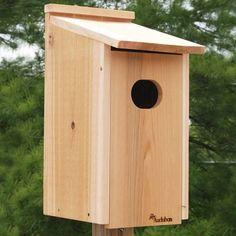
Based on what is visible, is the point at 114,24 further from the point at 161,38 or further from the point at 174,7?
the point at 174,7

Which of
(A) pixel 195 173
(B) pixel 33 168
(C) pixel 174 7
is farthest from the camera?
(C) pixel 174 7

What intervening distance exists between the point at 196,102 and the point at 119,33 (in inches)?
92.3

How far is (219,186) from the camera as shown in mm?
5469

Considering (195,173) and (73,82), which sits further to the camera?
(195,173)

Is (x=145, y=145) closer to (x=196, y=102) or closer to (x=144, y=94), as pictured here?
(x=144, y=94)

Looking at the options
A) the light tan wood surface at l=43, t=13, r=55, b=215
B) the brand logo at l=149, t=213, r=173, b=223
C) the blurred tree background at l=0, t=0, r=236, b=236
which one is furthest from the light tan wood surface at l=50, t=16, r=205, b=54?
the blurred tree background at l=0, t=0, r=236, b=236

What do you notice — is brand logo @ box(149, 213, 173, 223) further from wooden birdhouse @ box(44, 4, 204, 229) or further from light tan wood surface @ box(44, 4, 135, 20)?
light tan wood surface @ box(44, 4, 135, 20)

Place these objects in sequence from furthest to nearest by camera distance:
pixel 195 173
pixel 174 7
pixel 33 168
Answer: pixel 174 7 < pixel 195 173 < pixel 33 168

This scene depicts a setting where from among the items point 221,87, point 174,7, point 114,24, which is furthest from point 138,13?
point 114,24

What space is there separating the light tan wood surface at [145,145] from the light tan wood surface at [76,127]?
0.04 metres

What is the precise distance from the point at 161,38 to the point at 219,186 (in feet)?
7.27

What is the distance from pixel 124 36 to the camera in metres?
3.26

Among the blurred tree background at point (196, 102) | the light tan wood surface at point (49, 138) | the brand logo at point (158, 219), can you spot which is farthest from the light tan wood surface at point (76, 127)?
the blurred tree background at point (196, 102)

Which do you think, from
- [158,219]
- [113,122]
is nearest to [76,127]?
[113,122]
